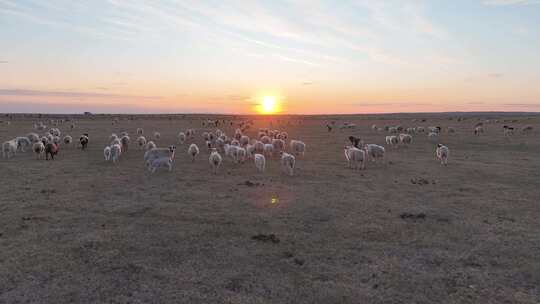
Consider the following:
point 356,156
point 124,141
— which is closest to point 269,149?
point 356,156

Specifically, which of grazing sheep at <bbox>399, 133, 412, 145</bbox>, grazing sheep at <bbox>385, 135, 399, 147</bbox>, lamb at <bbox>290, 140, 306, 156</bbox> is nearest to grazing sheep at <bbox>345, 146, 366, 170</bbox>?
lamb at <bbox>290, 140, 306, 156</bbox>

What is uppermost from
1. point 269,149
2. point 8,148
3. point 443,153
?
point 8,148

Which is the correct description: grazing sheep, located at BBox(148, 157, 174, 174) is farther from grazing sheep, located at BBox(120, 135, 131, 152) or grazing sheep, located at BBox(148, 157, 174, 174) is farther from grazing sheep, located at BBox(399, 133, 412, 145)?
grazing sheep, located at BBox(399, 133, 412, 145)

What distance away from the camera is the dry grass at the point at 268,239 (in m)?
6.79

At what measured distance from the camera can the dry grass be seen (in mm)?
6785

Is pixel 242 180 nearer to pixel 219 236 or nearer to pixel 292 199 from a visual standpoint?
pixel 292 199

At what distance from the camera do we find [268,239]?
9156 millimetres

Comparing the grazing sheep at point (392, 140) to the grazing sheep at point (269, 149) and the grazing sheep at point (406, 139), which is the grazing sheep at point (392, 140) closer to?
the grazing sheep at point (406, 139)

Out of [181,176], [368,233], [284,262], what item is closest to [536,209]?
[368,233]

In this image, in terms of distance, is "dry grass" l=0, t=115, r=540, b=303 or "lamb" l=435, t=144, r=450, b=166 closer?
"dry grass" l=0, t=115, r=540, b=303

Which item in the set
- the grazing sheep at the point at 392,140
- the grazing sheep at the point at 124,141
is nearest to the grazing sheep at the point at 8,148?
the grazing sheep at the point at 124,141

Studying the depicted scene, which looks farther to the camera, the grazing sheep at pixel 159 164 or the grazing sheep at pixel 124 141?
the grazing sheep at pixel 124 141

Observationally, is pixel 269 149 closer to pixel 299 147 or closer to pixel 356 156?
pixel 299 147

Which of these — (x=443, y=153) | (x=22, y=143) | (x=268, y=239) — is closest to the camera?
(x=268, y=239)
